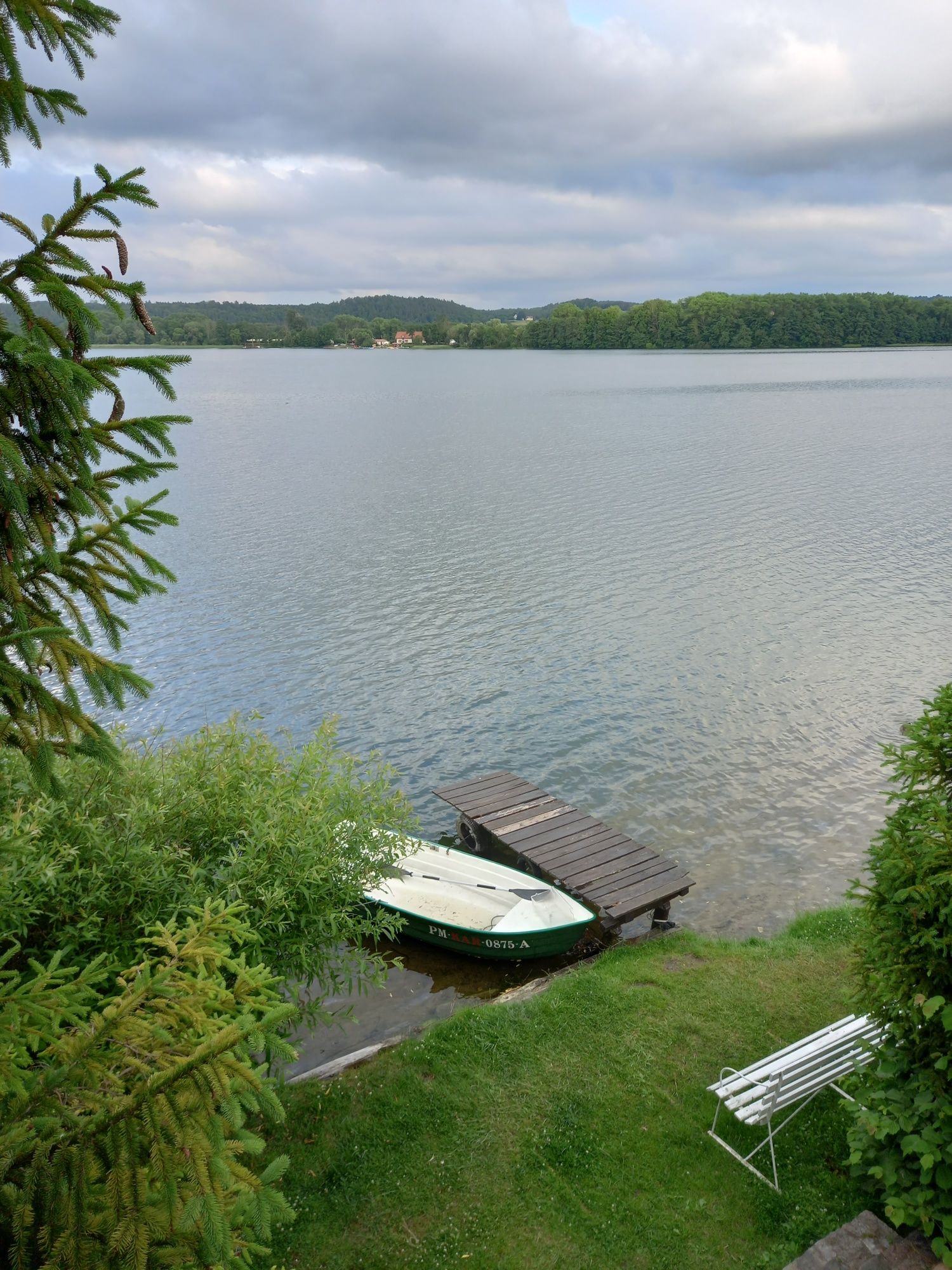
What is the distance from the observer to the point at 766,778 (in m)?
20.1

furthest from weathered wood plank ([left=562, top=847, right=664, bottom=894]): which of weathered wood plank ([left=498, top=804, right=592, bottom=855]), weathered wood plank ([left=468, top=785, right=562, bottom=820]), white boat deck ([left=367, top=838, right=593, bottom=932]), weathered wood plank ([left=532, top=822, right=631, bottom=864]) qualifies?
weathered wood plank ([left=468, top=785, right=562, bottom=820])

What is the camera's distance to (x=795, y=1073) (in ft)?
27.7

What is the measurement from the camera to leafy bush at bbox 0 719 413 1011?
7.60 meters

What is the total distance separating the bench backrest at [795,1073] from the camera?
8312 millimetres

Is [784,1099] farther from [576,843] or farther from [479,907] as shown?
[576,843]

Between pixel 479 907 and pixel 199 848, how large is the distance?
22.6ft

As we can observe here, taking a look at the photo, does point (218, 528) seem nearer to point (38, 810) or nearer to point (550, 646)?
point (550, 646)

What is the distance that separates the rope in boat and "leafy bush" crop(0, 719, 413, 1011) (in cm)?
441

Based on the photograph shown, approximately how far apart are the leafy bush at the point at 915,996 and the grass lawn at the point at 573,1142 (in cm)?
75

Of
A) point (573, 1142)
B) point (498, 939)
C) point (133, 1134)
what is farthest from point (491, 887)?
point (133, 1134)

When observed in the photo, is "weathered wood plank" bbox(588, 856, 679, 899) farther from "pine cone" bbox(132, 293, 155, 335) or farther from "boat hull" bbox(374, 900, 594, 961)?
"pine cone" bbox(132, 293, 155, 335)

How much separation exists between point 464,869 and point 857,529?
106 feet

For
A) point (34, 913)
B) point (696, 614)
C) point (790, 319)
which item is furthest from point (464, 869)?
point (790, 319)

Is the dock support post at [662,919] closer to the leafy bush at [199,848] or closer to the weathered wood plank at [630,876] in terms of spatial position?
the weathered wood plank at [630,876]
